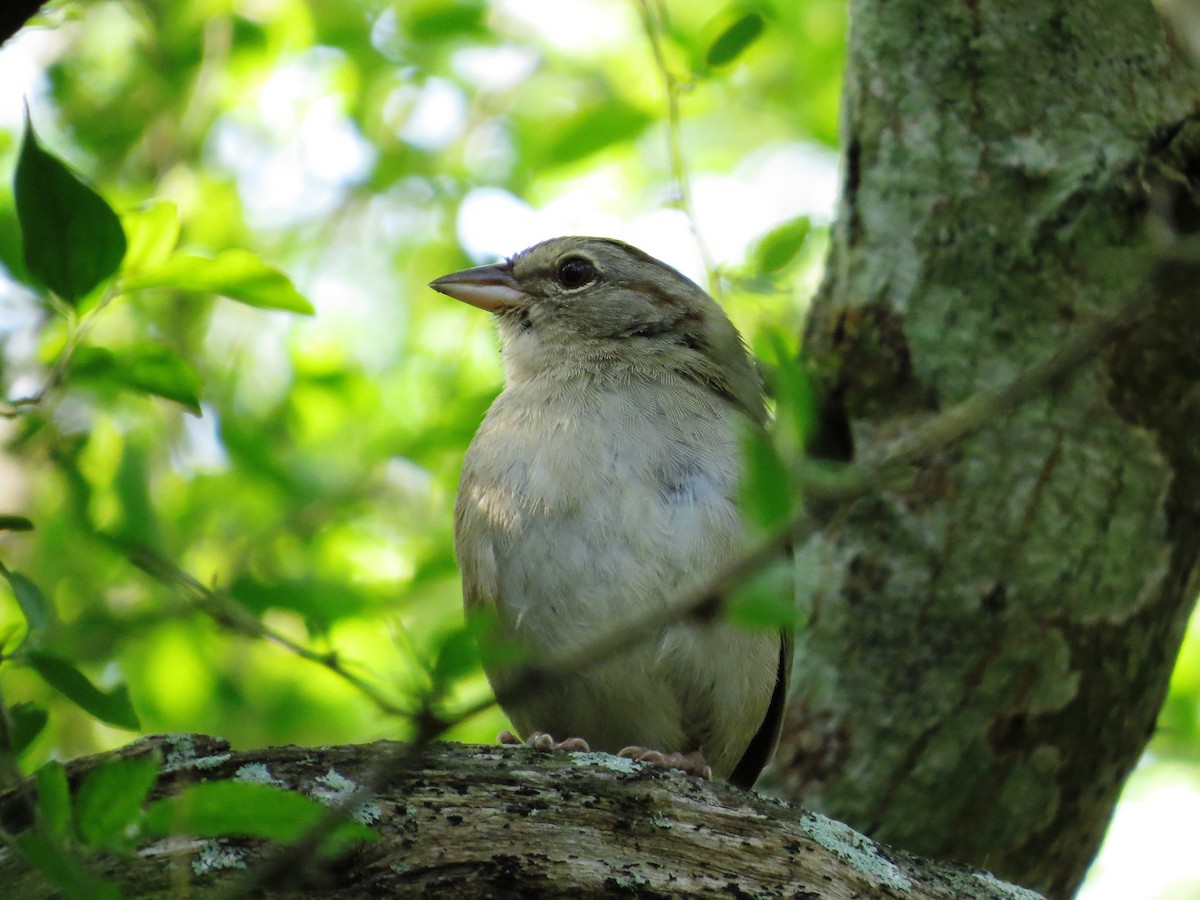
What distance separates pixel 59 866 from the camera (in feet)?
6.19

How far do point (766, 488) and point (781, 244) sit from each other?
2050 millimetres

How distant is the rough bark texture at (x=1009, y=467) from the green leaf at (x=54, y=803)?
3294 mm

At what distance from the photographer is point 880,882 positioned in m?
3.46

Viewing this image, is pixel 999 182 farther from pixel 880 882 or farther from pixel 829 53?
pixel 829 53

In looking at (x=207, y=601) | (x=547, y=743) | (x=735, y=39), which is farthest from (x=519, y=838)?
(x=735, y=39)

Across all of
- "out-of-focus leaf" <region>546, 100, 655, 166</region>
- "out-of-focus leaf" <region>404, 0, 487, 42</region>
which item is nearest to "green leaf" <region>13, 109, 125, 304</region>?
"out-of-focus leaf" <region>546, 100, 655, 166</region>

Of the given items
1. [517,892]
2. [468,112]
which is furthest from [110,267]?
[468,112]

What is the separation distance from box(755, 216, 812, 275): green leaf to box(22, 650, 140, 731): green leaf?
2158 millimetres

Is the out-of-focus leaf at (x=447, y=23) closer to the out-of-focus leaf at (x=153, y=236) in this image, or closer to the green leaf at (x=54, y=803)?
the out-of-focus leaf at (x=153, y=236)

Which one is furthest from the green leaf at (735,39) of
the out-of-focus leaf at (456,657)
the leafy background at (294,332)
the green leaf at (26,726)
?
the out-of-focus leaf at (456,657)

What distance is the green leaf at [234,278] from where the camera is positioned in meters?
3.12

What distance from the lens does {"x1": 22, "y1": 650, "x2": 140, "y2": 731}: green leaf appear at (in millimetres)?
2609

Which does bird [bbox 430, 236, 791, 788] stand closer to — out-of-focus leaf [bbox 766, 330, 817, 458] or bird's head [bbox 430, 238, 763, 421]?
bird's head [bbox 430, 238, 763, 421]

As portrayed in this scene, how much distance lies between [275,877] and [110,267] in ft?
4.78
